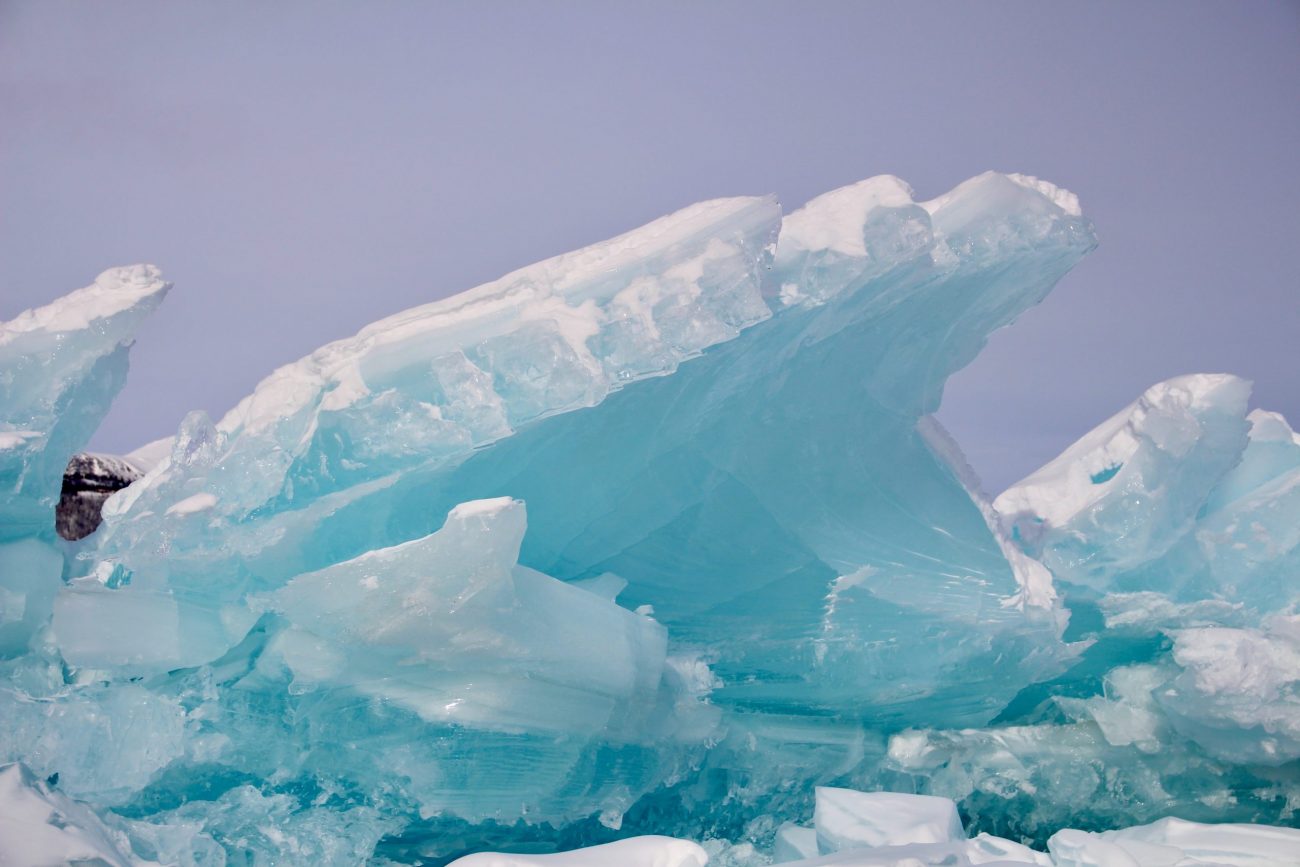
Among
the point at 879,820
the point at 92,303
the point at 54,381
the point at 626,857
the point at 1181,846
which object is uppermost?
the point at 92,303

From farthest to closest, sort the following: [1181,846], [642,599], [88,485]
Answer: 1. [88,485]
2. [642,599]
3. [1181,846]

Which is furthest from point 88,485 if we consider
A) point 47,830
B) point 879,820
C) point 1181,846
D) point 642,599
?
point 1181,846

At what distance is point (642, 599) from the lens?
3.45 meters

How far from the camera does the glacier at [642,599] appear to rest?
8.94 feet

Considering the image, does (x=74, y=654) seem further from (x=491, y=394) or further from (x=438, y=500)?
(x=491, y=394)

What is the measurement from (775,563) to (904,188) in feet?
4.27

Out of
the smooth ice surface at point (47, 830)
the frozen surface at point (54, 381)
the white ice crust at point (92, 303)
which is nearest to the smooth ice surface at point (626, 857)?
the smooth ice surface at point (47, 830)

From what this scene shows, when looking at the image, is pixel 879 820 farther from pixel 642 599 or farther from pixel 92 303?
pixel 92 303

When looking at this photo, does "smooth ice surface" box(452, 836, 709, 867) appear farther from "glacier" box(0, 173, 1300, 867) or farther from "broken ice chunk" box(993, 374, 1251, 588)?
"broken ice chunk" box(993, 374, 1251, 588)

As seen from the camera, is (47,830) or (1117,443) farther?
(1117,443)

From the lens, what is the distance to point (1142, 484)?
Result: 383 cm

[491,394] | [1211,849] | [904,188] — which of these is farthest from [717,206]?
[1211,849]

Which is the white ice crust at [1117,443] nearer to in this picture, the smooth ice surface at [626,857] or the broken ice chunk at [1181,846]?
the broken ice chunk at [1181,846]

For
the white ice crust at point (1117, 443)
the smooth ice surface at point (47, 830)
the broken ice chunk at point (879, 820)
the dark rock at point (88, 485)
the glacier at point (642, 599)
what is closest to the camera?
the smooth ice surface at point (47, 830)
